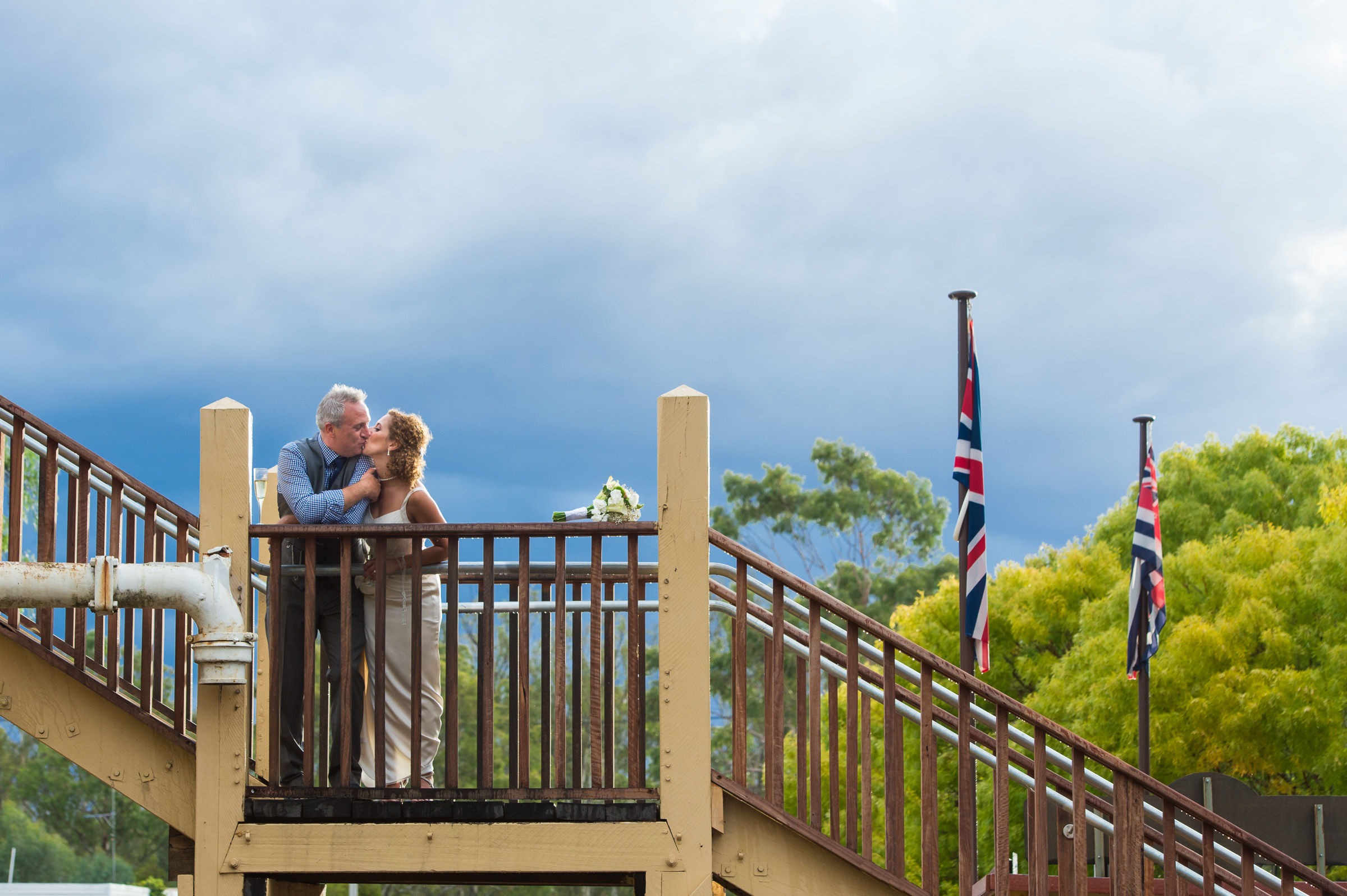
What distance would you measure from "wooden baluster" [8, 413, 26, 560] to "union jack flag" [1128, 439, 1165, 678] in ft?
50.7

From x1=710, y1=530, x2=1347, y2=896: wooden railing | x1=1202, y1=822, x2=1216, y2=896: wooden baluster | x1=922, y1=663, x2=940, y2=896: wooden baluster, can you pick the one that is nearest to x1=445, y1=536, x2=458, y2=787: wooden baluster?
x1=710, y1=530, x2=1347, y2=896: wooden railing

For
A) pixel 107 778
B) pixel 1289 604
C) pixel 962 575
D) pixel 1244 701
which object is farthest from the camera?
pixel 1289 604

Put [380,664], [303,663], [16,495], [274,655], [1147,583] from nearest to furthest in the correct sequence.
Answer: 1. [380,664]
2. [274,655]
3. [303,663]
4. [16,495]
5. [1147,583]

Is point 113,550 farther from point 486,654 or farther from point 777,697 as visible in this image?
point 777,697

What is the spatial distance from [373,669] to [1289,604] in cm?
2099

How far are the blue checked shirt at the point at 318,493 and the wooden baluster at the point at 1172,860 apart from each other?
395 centimetres

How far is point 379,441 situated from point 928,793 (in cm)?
297

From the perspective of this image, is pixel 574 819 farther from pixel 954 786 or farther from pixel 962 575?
pixel 954 786

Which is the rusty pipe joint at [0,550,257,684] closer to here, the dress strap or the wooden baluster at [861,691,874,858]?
the dress strap

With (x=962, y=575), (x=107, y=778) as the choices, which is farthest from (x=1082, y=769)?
(x=962, y=575)

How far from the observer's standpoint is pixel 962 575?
Answer: 57.2 ft

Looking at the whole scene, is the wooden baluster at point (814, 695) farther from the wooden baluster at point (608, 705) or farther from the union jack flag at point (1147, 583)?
the union jack flag at point (1147, 583)

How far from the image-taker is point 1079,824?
6.18 m

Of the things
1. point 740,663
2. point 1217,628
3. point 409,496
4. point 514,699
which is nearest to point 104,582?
point 409,496
